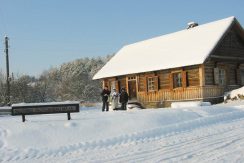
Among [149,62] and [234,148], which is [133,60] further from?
[234,148]

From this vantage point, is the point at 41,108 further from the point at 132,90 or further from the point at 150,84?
the point at 132,90

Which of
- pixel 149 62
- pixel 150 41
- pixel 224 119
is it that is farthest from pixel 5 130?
pixel 150 41

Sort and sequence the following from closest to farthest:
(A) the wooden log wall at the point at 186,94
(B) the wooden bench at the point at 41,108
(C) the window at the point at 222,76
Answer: (B) the wooden bench at the point at 41,108, (A) the wooden log wall at the point at 186,94, (C) the window at the point at 222,76

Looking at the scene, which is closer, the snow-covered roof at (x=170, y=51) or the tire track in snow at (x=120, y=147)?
the tire track in snow at (x=120, y=147)

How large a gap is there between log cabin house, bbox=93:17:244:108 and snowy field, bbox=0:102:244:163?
9569 mm

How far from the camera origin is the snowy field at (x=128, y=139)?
9406 mm

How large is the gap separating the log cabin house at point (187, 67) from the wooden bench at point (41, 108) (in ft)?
39.4

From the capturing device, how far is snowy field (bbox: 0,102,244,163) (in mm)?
9406

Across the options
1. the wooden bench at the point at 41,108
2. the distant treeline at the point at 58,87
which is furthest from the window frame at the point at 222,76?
the distant treeline at the point at 58,87

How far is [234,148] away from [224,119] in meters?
7.06

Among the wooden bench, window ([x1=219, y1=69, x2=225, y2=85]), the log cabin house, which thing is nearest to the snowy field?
the wooden bench

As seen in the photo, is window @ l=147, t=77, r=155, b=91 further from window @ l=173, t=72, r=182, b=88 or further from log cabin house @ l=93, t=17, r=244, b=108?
window @ l=173, t=72, r=182, b=88

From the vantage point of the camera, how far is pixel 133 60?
3231cm

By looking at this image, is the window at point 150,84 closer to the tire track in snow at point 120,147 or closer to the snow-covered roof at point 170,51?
the snow-covered roof at point 170,51
